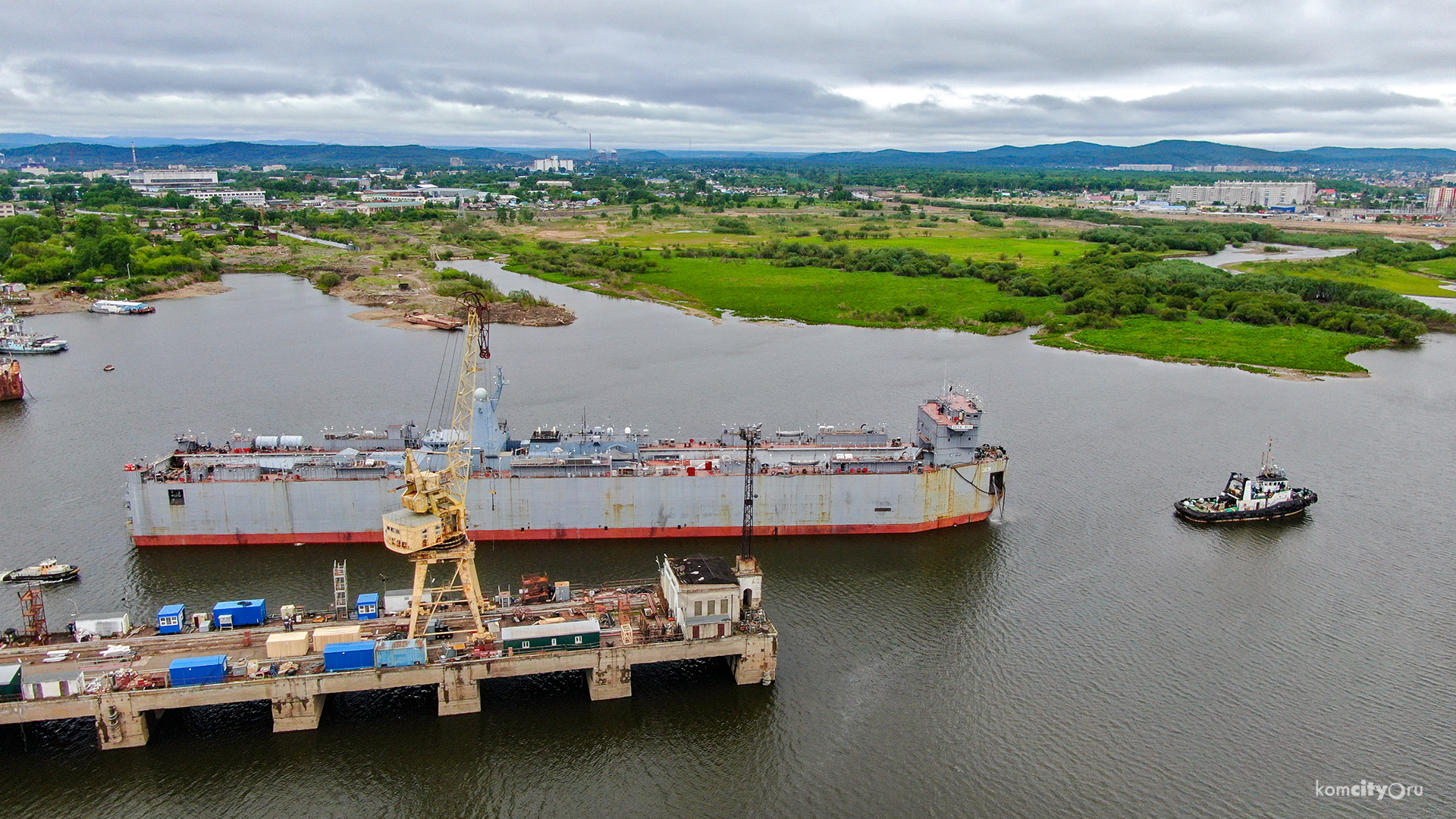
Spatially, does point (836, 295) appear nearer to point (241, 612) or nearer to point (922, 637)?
point (922, 637)

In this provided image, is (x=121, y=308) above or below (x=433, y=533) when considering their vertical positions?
below

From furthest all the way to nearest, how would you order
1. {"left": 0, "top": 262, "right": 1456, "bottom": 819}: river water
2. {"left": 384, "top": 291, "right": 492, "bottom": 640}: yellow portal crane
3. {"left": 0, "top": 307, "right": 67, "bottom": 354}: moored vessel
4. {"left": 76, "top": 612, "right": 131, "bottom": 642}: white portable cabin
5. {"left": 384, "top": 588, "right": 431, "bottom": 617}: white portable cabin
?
{"left": 0, "top": 307, "right": 67, "bottom": 354}: moored vessel < {"left": 384, "top": 588, "right": 431, "bottom": 617}: white portable cabin < {"left": 76, "top": 612, "right": 131, "bottom": 642}: white portable cabin < {"left": 384, "top": 291, "right": 492, "bottom": 640}: yellow portal crane < {"left": 0, "top": 262, "right": 1456, "bottom": 819}: river water

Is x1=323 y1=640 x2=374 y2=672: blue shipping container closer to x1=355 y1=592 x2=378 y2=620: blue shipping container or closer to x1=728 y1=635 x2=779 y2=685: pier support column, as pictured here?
x1=355 y1=592 x2=378 y2=620: blue shipping container

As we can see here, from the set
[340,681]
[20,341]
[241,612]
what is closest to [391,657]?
[340,681]

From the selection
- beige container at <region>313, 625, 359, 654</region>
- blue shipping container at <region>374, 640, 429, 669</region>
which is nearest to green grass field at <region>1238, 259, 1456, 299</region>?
blue shipping container at <region>374, 640, 429, 669</region>

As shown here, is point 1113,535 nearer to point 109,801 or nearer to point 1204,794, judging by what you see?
point 1204,794

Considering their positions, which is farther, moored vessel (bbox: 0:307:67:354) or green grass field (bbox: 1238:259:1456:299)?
green grass field (bbox: 1238:259:1456:299)

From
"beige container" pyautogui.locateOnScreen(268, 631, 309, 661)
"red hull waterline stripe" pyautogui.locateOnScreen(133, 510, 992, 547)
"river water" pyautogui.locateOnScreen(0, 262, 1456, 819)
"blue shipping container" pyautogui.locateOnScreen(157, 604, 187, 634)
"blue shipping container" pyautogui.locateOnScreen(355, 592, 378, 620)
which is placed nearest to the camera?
"river water" pyautogui.locateOnScreen(0, 262, 1456, 819)

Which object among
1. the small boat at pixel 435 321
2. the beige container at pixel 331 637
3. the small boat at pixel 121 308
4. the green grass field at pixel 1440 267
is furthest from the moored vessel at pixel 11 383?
the green grass field at pixel 1440 267
